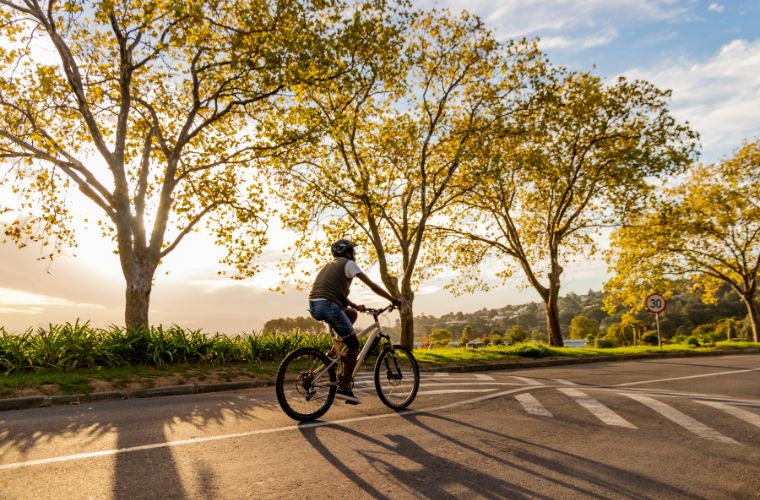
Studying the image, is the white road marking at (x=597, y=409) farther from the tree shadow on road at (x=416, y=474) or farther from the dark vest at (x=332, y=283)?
the dark vest at (x=332, y=283)

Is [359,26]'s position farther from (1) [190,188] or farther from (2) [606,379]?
(2) [606,379]

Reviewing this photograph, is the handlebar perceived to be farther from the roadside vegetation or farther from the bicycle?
the roadside vegetation

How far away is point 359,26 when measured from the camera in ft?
49.2

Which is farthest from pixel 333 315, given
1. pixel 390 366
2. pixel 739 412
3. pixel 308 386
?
pixel 739 412

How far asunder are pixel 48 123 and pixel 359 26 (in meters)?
10.1

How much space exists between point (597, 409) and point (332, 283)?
3.91m

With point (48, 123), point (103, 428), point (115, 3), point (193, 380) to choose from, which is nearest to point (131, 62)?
point (115, 3)

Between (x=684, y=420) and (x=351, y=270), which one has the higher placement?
(x=351, y=270)

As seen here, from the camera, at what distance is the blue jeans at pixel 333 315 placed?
6.28 m

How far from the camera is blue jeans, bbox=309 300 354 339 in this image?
6277mm

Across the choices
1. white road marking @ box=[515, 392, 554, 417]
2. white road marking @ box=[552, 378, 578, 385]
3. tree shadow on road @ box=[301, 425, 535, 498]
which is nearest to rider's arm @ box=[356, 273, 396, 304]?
tree shadow on road @ box=[301, 425, 535, 498]

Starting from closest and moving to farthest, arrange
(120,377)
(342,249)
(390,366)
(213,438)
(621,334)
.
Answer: (213,438) < (342,249) < (390,366) < (120,377) < (621,334)

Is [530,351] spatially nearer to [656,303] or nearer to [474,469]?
[656,303]

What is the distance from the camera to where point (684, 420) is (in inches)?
246
